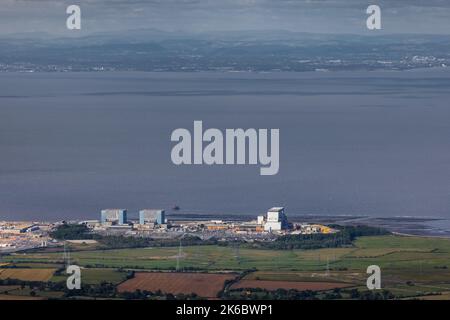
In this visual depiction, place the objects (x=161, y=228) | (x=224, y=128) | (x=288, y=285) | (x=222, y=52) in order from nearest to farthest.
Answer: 1. (x=288, y=285)
2. (x=161, y=228)
3. (x=224, y=128)
4. (x=222, y=52)

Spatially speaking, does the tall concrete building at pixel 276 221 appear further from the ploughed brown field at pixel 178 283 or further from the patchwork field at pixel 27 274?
the patchwork field at pixel 27 274

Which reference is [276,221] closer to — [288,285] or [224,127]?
[288,285]

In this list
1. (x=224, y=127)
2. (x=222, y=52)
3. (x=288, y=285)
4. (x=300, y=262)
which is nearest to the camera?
(x=288, y=285)

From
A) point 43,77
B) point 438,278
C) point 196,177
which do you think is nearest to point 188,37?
point 43,77

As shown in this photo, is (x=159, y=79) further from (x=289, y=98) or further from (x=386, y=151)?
(x=386, y=151)

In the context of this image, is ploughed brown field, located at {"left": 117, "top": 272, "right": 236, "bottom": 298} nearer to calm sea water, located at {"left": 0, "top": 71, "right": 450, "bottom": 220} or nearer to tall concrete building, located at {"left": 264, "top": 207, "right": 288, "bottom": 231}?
tall concrete building, located at {"left": 264, "top": 207, "right": 288, "bottom": 231}

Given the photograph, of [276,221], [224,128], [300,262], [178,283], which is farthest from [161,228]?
[224,128]
